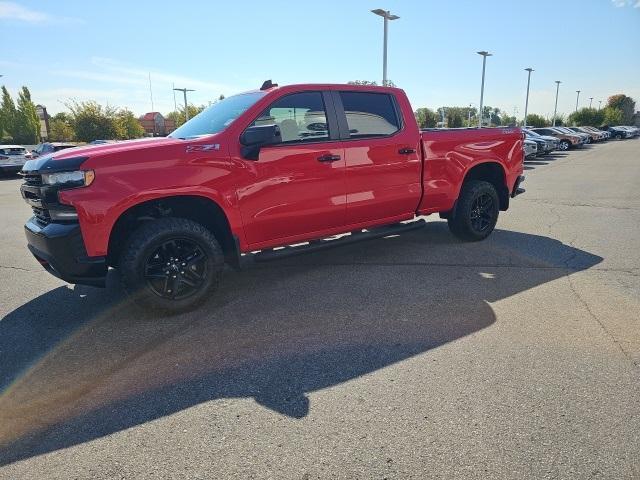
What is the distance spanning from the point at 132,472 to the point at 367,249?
4.38m

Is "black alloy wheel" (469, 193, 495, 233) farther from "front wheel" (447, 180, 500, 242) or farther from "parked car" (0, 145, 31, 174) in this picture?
"parked car" (0, 145, 31, 174)

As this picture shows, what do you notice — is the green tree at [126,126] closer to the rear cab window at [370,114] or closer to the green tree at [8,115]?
the green tree at [8,115]

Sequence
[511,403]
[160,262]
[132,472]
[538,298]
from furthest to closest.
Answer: [538,298], [160,262], [511,403], [132,472]

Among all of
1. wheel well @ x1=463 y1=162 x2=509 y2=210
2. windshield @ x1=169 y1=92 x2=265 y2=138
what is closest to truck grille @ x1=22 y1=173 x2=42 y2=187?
windshield @ x1=169 y1=92 x2=265 y2=138

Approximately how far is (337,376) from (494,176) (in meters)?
4.66

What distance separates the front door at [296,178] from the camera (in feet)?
14.0

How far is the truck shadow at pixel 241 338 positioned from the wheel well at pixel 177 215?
587 millimetres

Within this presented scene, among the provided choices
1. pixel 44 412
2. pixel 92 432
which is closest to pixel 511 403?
pixel 92 432

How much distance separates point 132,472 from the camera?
7.36 feet

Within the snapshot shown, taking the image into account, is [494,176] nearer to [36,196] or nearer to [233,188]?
[233,188]

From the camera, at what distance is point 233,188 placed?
13.4ft

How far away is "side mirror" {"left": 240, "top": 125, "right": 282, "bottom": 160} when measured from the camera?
13.0ft

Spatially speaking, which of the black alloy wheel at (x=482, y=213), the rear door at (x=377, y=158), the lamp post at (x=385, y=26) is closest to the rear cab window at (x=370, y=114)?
the rear door at (x=377, y=158)

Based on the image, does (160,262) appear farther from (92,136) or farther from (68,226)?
(92,136)
